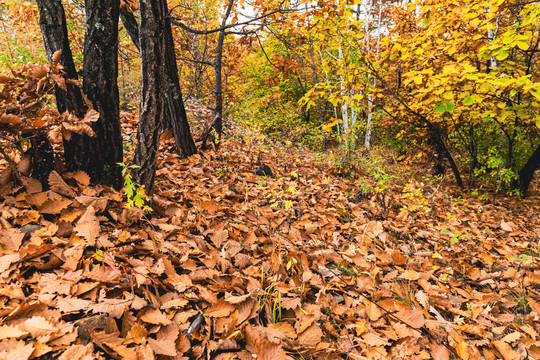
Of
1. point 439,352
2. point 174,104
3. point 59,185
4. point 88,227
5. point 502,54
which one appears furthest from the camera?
point 174,104

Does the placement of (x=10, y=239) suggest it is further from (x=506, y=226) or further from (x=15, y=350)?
(x=506, y=226)

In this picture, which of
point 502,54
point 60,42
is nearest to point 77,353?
point 60,42

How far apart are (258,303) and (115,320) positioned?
25.3 inches

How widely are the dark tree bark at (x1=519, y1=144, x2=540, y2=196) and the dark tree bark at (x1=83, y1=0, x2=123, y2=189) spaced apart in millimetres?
6871

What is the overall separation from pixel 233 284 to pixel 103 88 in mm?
1681

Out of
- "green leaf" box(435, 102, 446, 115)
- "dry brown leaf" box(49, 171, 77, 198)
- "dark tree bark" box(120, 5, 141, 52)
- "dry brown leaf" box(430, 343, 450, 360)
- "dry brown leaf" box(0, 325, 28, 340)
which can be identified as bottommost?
"dry brown leaf" box(430, 343, 450, 360)

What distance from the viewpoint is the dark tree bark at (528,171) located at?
4969 millimetres

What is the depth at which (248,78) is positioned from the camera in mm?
12953

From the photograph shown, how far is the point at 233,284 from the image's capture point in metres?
1.46

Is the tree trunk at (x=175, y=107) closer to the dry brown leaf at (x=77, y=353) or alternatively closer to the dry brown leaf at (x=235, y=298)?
the dry brown leaf at (x=235, y=298)

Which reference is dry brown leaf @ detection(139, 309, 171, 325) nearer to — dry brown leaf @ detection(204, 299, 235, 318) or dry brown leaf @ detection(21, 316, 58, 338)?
dry brown leaf @ detection(204, 299, 235, 318)

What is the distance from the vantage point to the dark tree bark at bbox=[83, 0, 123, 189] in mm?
1824

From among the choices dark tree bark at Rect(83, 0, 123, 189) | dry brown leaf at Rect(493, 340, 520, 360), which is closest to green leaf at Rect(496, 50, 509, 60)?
dry brown leaf at Rect(493, 340, 520, 360)

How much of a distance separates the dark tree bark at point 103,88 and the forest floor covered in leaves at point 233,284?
0.17m
